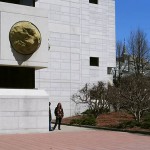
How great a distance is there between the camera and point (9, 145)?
1567cm

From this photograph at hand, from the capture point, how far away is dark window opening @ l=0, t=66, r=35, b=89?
22.7 meters

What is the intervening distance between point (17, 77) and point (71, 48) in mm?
15873

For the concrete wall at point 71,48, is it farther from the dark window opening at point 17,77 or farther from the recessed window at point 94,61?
the dark window opening at point 17,77

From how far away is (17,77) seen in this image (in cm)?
2316

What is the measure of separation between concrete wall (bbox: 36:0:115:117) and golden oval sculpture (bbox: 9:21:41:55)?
1343 cm

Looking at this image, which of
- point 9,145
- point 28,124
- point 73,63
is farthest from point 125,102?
point 73,63

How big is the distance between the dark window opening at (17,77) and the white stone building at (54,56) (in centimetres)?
6

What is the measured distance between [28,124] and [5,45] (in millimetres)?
4468

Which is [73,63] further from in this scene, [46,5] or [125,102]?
[125,102]

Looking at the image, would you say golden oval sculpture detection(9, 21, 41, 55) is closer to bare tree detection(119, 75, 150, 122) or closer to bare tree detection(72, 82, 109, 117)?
bare tree detection(119, 75, 150, 122)

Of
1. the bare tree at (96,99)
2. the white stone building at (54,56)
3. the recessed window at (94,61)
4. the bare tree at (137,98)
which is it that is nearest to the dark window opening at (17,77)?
the white stone building at (54,56)

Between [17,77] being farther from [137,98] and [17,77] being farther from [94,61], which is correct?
[94,61]

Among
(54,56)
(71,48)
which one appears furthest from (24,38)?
(71,48)

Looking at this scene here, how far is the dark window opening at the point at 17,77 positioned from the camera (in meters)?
22.7
